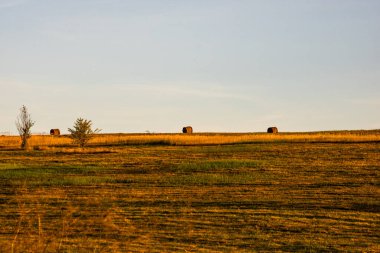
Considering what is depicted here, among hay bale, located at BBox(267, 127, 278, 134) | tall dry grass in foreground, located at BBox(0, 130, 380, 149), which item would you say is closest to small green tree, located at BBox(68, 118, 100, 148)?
tall dry grass in foreground, located at BBox(0, 130, 380, 149)

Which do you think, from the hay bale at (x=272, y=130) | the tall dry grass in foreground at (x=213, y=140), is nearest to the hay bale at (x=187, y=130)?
the hay bale at (x=272, y=130)

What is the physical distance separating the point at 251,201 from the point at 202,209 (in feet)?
8.99

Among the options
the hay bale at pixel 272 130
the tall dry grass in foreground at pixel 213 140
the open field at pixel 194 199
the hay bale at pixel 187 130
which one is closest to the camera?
the open field at pixel 194 199

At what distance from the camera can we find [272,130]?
78500 millimetres

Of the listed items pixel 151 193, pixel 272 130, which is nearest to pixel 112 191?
pixel 151 193

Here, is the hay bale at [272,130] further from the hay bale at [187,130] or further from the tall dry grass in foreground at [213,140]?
the tall dry grass in foreground at [213,140]

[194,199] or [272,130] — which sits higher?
[272,130]

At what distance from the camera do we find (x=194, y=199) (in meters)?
24.1

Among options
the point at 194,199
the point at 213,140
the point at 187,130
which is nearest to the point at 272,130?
the point at 187,130

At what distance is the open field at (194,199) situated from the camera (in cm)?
1325

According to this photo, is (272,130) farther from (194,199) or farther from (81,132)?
(194,199)

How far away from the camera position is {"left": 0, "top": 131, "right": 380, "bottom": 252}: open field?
1325cm

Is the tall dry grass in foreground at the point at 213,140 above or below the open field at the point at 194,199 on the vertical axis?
above

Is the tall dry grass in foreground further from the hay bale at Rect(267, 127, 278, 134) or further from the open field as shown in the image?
the hay bale at Rect(267, 127, 278, 134)
